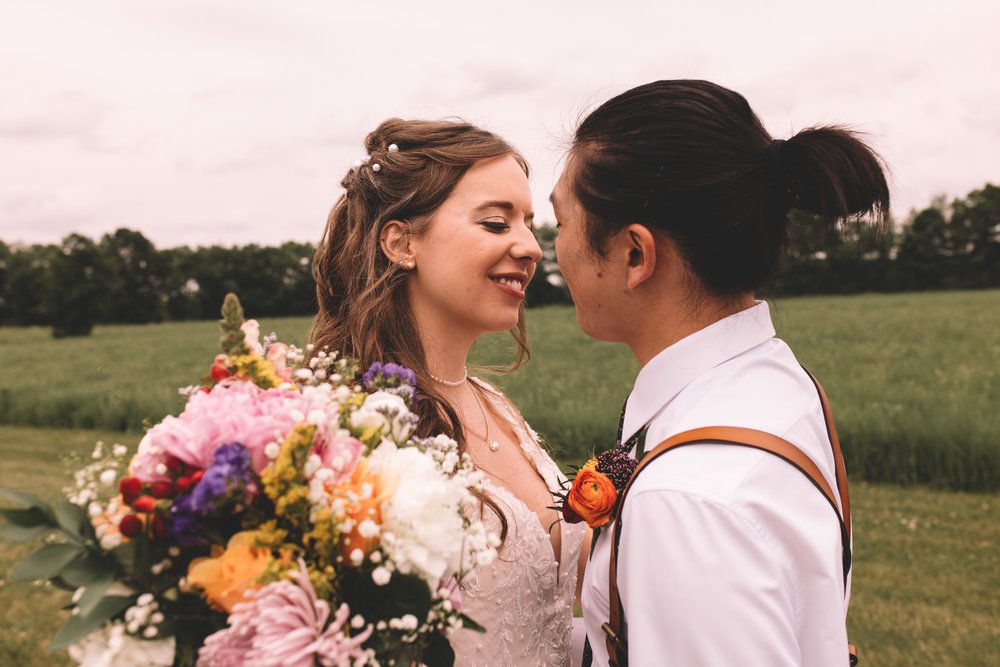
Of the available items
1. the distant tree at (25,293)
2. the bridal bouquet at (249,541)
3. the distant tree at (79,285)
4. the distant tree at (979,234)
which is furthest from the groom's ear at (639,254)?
the distant tree at (25,293)

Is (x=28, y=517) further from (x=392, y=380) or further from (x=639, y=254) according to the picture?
(x=639, y=254)

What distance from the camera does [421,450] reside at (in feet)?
6.21

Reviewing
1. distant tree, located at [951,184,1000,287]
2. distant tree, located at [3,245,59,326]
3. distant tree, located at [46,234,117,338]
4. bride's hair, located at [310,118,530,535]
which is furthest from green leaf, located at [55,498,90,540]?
distant tree, located at [3,245,59,326]

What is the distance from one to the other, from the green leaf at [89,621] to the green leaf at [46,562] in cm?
10

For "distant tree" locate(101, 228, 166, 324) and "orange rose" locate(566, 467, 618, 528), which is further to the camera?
"distant tree" locate(101, 228, 166, 324)

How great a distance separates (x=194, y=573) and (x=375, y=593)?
1.16ft

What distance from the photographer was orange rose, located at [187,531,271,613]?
1445mm

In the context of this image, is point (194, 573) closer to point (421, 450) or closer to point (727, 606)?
point (421, 450)

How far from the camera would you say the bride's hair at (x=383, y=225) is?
3361 millimetres

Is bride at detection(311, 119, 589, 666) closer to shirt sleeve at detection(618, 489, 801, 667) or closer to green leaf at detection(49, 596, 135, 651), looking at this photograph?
shirt sleeve at detection(618, 489, 801, 667)

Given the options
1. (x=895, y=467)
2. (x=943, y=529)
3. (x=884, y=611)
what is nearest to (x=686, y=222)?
(x=884, y=611)

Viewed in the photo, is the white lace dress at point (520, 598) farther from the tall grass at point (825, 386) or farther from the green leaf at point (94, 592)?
the green leaf at point (94, 592)

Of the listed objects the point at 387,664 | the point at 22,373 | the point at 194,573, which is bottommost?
the point at 22,373

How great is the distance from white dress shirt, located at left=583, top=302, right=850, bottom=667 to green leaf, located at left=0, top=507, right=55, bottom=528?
118cm
